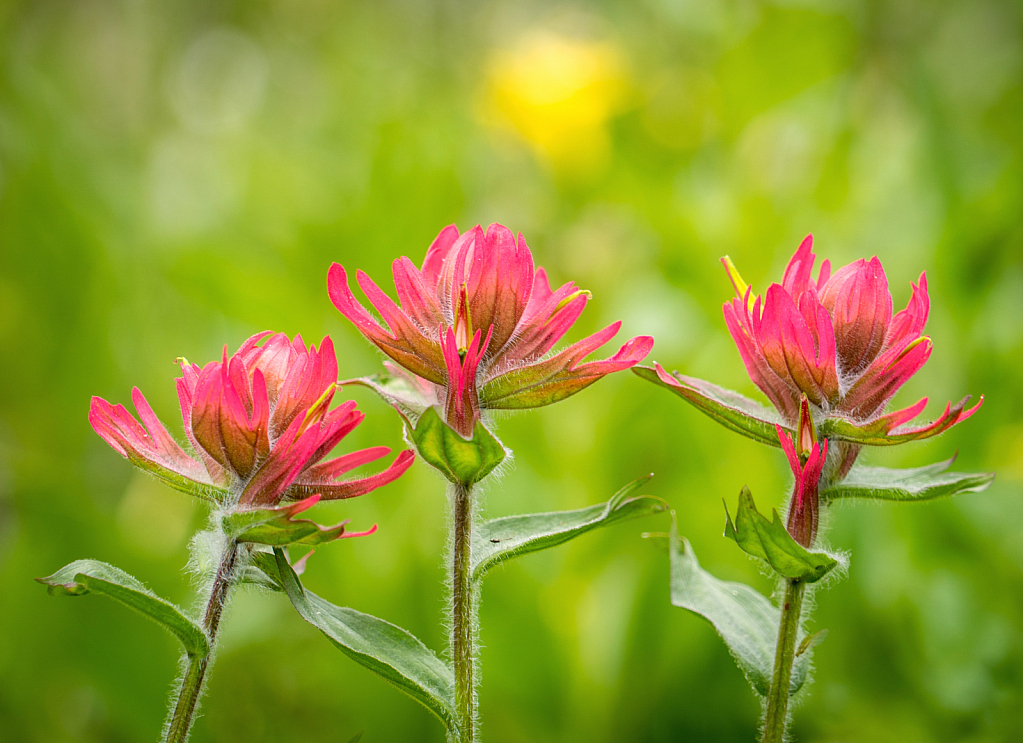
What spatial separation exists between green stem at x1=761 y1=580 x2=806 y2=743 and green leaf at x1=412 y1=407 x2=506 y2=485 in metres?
0.18

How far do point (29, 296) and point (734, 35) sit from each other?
4.67ft

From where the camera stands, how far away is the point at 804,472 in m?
0.44

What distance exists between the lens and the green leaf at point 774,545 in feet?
1.36

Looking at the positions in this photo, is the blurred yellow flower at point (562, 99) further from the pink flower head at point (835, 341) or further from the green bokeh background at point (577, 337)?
the pink flower head at point (835, 341)

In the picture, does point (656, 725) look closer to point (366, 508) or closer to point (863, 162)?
point (366, 508)

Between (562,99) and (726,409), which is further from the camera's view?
(562,99)

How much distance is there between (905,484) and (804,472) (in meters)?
0.06

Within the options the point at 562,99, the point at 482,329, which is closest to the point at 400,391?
the point at 482,329

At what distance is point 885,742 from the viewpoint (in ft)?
2.56

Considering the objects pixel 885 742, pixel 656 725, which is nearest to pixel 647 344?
pixel 885 742

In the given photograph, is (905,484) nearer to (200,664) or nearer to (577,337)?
(200,664)

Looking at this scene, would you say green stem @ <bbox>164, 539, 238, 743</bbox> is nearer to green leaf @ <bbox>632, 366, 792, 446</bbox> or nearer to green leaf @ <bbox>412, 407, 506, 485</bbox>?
green leaf @ <bbox>412, 407, 506, 485</bbox>

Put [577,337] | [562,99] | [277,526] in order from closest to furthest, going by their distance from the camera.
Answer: [277,526] < [577,337] < [562,99]

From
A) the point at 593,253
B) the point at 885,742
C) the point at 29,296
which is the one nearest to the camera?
the point at 885,742
